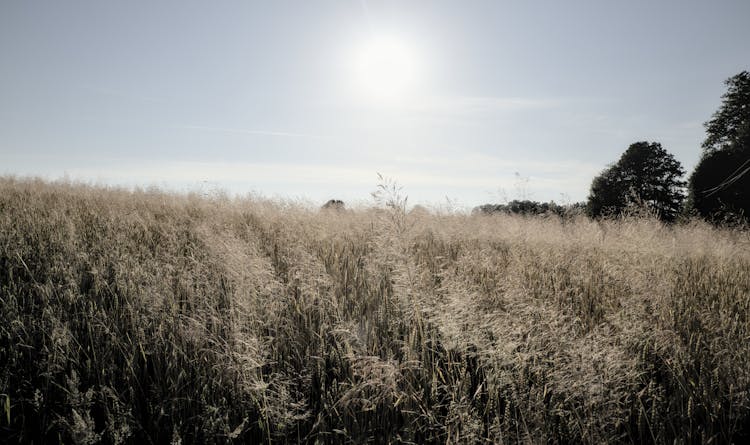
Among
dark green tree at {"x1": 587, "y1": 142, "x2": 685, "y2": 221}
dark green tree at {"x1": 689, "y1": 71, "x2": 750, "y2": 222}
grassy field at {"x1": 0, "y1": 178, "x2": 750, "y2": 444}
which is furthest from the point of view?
dark green tree at {"x1": 587, "y1": 142, "x2": 685, "y2": 221}

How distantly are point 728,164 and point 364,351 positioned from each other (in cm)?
1999

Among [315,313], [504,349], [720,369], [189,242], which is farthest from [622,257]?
[189,242]

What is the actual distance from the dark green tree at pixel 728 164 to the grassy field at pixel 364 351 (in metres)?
14.2

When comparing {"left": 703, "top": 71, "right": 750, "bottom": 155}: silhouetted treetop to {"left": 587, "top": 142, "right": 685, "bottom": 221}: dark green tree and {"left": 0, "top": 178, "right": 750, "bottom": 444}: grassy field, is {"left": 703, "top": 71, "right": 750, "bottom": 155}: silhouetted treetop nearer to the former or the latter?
{"left": 587, "top": 142, "right": 685, "bottom": 221}: dark green tree

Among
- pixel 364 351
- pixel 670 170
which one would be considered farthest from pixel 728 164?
pixel 364 351

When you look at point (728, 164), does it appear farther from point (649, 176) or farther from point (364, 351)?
point (364, 351)

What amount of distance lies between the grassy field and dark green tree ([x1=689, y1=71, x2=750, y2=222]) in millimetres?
14236

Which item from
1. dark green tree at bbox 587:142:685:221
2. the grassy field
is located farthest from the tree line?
the grassy field

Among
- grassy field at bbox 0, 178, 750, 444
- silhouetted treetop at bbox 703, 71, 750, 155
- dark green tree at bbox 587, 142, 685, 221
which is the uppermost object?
silhouetted treetop at bbox 703, 71, 750, 155

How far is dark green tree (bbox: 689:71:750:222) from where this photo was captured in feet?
46.5

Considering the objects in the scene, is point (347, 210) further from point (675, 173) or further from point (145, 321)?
point (675, 173)

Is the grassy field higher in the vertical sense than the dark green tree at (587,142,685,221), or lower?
lower

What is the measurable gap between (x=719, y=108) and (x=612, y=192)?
799cm

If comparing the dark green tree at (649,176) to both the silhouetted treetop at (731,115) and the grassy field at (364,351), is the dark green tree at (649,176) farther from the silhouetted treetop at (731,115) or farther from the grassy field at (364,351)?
the grassy field at (364,351)
